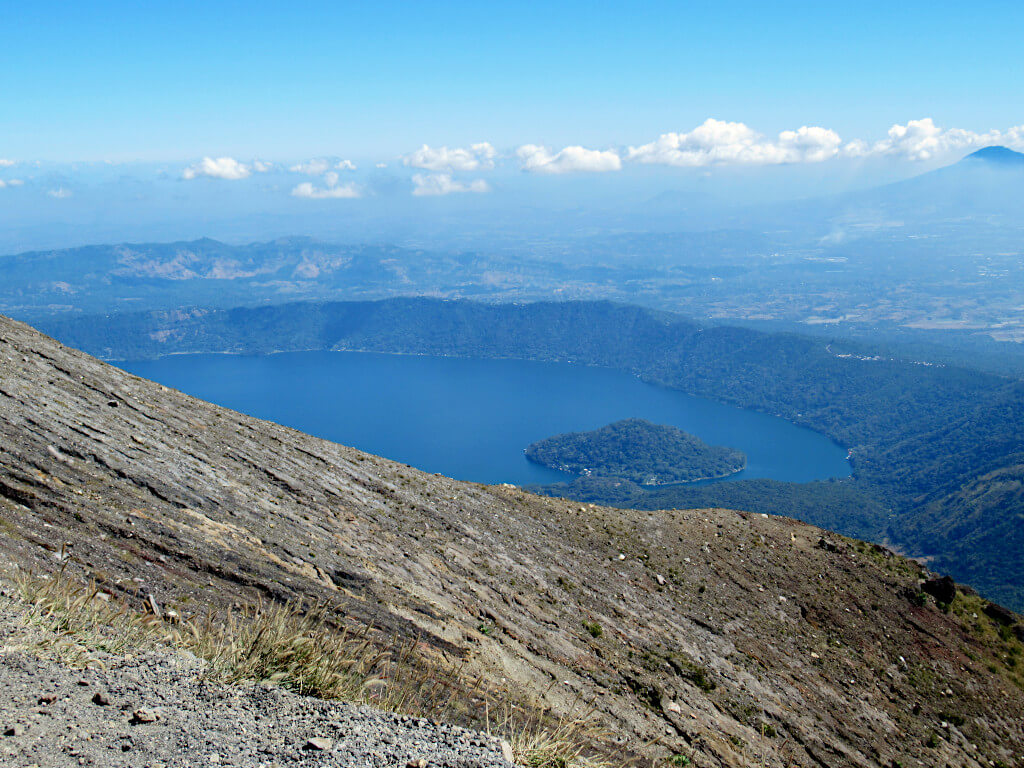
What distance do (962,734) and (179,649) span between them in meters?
23.7

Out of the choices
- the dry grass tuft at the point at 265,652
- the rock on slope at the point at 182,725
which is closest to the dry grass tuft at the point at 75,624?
the dry grass tuft at the point at 265,652

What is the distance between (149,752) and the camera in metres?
5.90

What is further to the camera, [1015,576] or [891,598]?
[1015,576]

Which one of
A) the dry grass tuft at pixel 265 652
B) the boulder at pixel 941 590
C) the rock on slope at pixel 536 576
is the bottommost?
the boulder at pixel 941 590

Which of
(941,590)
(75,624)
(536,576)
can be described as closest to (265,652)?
(75,624)

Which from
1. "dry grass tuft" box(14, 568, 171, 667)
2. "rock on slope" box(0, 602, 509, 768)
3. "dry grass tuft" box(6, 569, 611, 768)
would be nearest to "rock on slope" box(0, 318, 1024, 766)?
"dry grass tuft" box(14, 568, 171, 667)

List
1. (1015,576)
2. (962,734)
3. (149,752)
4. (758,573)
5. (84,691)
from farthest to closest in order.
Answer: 1. (1015,576)
2. (758,573)
3. (962,734)
4. (84,691)
5. (149,752)

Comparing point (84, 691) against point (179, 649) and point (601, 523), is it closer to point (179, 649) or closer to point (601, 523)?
point (179, 649)

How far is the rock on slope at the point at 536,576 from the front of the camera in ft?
45.5

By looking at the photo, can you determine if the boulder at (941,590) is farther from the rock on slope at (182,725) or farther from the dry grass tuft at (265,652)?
the rock on slope at (182,725)

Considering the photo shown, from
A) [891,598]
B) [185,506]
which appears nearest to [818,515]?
[891,598]

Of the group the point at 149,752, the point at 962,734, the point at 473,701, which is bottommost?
the point at 962,734

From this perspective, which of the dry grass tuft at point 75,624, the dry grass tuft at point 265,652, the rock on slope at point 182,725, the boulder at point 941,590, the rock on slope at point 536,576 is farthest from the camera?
the boulder at point 941,590

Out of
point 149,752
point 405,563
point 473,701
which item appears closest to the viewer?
point 149,752
